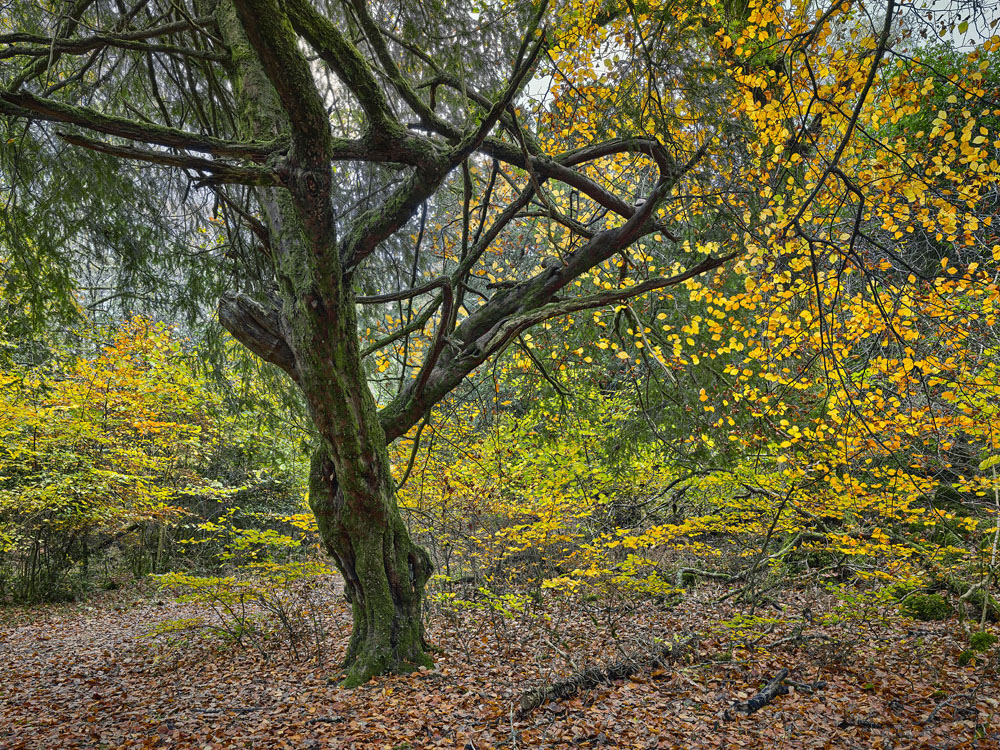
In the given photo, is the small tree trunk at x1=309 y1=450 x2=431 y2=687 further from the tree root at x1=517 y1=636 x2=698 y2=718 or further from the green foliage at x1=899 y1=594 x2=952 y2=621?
the green foliage at x1=899 y1=594 x2=952 y2=621

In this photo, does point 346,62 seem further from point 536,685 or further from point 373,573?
point 536,685

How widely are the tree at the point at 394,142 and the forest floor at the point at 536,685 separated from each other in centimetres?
56

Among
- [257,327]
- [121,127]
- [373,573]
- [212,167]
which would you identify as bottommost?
[373,573]

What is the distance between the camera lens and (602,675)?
14.1ft

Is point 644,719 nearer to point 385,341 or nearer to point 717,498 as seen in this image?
point 385,341

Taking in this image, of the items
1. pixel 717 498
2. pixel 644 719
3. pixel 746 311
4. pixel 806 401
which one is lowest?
pixel 644 719

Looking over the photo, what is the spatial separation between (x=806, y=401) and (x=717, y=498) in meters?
1.76

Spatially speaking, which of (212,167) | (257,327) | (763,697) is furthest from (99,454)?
(763,697)

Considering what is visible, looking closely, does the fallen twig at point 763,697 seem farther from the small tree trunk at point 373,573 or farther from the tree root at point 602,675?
the small tree trunk at point 373,573

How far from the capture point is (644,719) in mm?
3670

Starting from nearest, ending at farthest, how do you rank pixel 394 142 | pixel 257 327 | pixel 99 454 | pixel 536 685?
pixel 394 142
pixel 257 327
pixel 536 685
pixel 99 454

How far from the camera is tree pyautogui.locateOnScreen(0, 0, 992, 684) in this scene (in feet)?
9.25

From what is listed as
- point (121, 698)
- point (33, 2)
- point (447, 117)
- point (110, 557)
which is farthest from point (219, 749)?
point (110, 557)

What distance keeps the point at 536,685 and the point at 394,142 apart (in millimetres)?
3857
